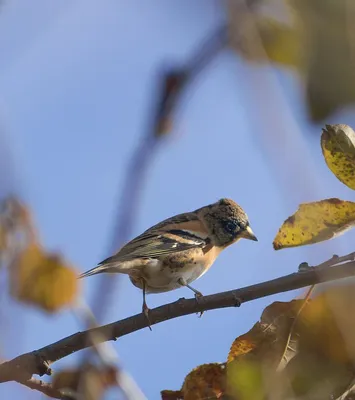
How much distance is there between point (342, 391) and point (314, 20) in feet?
4.97

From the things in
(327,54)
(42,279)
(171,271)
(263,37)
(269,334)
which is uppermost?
(171,271)

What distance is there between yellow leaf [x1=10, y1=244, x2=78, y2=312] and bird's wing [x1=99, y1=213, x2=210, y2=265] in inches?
47.0

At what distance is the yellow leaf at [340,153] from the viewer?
2551 millimetres

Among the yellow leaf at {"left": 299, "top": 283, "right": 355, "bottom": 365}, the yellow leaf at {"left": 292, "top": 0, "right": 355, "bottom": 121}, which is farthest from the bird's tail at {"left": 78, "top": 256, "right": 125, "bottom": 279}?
the yellow leaf at {"left": 292, "top": 0, "right": 355, "bottom": 121}

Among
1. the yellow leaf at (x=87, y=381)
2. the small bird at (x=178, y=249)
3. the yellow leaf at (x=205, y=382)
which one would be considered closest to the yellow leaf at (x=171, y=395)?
the yellow leaf at (x=205, y=382)

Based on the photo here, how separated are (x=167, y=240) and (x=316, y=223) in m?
2.87

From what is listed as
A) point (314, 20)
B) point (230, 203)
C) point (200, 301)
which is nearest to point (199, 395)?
point (200, 301)

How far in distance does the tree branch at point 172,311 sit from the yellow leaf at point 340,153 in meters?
0.31

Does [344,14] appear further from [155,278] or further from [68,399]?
[155,278]

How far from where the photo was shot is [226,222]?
6199mm

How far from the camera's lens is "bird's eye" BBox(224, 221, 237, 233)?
241 inches

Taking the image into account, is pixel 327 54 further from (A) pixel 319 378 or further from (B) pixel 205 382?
(B) pixel 205 382

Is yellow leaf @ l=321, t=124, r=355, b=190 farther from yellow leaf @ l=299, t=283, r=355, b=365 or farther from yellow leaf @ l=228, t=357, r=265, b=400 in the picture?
yellow leaf @ l=228, t=357, r=265, b=400

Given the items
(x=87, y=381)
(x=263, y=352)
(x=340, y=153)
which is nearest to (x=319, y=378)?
(x=263, y=352)
